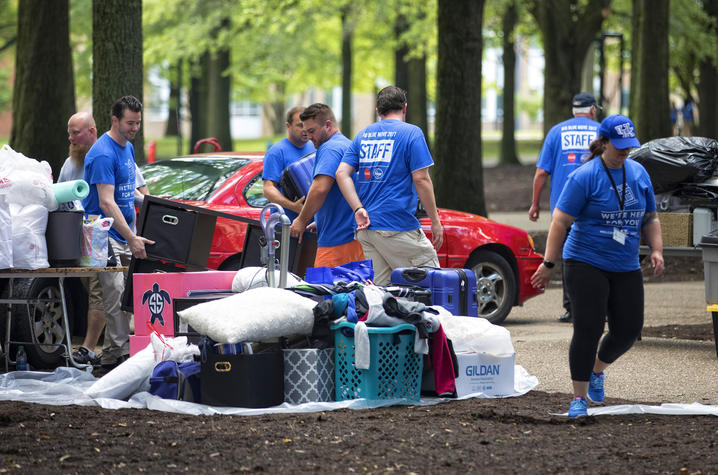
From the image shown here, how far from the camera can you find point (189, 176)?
10.4 meters

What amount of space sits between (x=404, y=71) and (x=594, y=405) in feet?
83.5

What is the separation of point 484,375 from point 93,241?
2.97 m

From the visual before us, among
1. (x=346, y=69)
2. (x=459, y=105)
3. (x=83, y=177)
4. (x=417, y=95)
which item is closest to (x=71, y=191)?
(x=83, y=177)

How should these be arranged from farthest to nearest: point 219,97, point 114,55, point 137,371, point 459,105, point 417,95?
point 219,97 → point 417,95 → point 459,105 → point 114,55 → point 137,371

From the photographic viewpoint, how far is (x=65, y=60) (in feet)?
54.6

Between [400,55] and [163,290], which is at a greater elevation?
[400,55]

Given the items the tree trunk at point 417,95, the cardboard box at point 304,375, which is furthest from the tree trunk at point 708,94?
the cardboard box at point 304,375

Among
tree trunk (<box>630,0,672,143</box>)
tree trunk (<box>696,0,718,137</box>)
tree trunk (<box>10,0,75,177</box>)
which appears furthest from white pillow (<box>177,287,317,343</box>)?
tree trunk (<box>696,0,718,137</box>)

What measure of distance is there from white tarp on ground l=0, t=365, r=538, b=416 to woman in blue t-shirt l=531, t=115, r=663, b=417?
1.00 metres

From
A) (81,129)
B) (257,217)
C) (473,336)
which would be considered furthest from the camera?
(257,217)

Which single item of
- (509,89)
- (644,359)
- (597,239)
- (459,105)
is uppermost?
(509,89)

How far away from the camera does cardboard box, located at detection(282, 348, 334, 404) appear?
281 inches

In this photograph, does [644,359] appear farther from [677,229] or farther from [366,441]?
[366,441]

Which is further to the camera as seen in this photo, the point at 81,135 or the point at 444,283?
the point at 81,135
